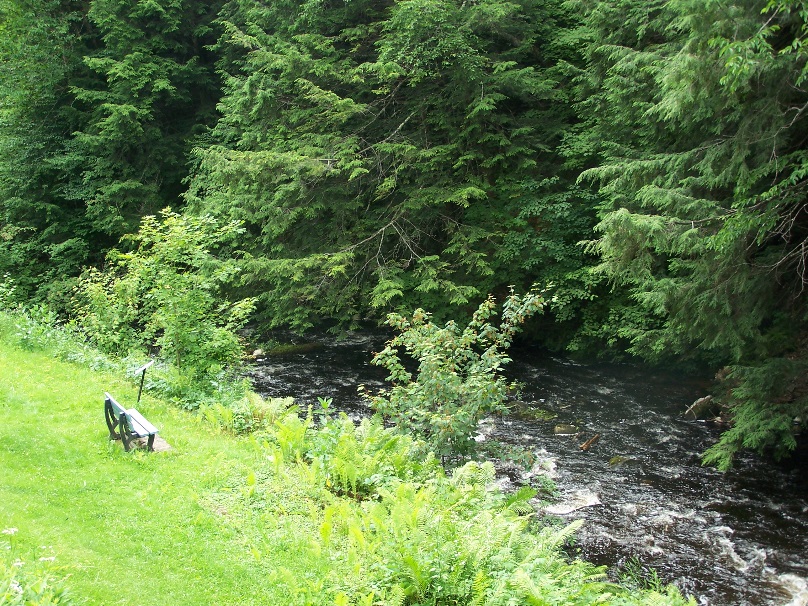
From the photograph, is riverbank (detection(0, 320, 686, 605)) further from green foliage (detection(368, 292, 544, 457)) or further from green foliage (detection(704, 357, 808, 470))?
green foliage (detection(704, 357, 808, 470))

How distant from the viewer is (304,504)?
724 centimetres

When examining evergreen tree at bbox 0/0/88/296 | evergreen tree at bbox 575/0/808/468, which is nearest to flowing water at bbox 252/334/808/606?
evergreen tree at bbox 575/0/808/468

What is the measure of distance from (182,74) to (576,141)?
1812 centimetres

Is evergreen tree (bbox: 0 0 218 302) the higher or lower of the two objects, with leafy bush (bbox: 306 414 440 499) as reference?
higher

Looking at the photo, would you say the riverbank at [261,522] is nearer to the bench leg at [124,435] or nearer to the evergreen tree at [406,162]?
the bench leg at [124,435]

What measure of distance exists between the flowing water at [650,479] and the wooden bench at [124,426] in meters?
6.32

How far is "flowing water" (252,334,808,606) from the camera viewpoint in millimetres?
8719

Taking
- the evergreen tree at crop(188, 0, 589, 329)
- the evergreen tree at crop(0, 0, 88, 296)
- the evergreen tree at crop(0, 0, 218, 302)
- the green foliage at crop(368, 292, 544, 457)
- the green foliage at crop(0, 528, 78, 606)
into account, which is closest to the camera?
the green foliage at crop(0, 528, 78, 606)

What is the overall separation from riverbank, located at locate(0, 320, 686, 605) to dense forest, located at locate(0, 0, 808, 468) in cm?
387

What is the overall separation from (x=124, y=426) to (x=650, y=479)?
29.8 ft

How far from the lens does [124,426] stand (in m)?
7.89

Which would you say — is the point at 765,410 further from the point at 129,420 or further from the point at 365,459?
the point at 129,420

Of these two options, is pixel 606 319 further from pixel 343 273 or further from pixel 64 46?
pixel 64 46

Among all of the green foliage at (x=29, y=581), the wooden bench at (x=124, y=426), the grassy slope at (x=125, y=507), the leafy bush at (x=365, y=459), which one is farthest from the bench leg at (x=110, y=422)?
the green foliage at (x=29, y=581)
